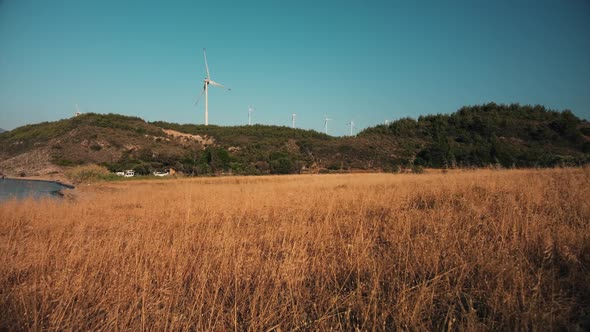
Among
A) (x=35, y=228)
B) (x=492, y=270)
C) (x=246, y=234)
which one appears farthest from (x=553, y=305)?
(x=35, y=228)

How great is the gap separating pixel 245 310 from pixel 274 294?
29 centimetres

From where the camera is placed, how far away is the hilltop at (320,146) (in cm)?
3509

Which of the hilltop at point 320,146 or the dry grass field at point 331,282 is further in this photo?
the hilltop at point 320,146

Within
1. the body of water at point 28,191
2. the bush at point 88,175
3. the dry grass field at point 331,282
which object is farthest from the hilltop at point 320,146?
the dry grass field at point 331,282

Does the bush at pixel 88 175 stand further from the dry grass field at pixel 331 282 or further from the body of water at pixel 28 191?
the dry grass field at pixel 331 282

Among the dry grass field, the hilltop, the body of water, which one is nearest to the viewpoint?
the dry grass field

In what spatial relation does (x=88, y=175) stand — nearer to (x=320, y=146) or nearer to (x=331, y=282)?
(x=320, y=146)

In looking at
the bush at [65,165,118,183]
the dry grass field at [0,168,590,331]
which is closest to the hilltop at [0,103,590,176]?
the bush at [65,165,118,183]

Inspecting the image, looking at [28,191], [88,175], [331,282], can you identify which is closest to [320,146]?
[88,175]

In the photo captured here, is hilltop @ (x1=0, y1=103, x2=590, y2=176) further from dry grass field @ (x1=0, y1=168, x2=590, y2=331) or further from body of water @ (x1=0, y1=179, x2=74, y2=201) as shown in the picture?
dry grass field @ (x1=0, y1=168, x2=590, y2=331)

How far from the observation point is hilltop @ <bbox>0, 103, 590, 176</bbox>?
35.1 metres

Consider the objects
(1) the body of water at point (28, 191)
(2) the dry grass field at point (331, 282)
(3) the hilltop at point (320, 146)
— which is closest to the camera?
(2) the dry grass field at point (331, 282)

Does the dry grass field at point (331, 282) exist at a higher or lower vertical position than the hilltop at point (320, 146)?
lower

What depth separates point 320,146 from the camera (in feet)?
199
